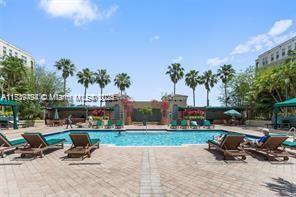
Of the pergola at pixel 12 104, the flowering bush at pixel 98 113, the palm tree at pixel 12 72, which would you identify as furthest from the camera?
the palm tree at pixel 12 72

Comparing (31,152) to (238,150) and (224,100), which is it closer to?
(238,150)

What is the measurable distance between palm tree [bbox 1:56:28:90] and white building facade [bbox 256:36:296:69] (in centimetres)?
5119

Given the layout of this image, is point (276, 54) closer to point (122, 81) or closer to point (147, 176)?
point (122, 81)

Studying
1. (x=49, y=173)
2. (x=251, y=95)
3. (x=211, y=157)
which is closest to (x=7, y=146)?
(x=49, y=173)

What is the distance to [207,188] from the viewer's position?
598cm

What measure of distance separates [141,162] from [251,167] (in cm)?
380

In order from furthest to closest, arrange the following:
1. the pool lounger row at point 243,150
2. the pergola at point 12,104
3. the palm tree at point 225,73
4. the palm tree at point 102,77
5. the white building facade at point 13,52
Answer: the palm tree at point 102,77 → the white building facade at point 13,52 → the palm tree at point 225,73 → the pergola at point 12,104 → the pool lounger row at point 243,150

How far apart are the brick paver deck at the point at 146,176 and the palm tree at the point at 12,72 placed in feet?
106

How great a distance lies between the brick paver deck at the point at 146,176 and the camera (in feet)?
18.9

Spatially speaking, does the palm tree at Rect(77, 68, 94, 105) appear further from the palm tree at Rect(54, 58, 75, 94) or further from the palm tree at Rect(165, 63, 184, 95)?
the palm tree at Rect(165, 63, 184, 95)

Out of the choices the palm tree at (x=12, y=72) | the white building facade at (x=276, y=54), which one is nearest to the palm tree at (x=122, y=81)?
the palm tree at (x=12, y=72)

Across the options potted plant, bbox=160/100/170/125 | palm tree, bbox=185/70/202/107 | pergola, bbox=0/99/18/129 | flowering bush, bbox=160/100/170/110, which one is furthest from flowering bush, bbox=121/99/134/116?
palm tree, bbox=185/70/202/107

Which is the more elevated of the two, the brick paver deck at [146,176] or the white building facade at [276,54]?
the white building facade at [276,54]

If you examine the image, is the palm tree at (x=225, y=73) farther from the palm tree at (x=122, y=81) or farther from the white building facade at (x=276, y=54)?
the palm tree at (x=122, y=81)
